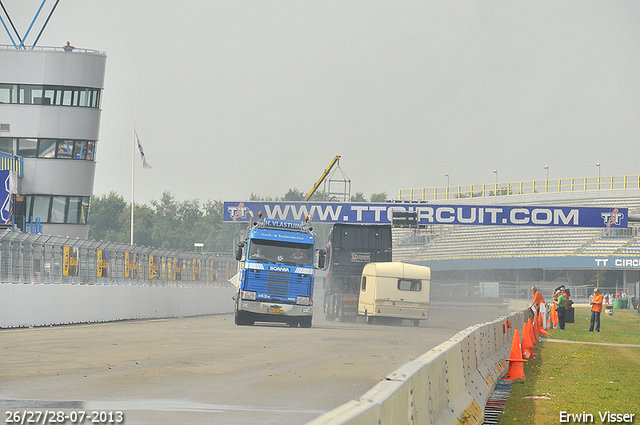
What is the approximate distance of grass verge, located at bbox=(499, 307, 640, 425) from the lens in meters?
10.8

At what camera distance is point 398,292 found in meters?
34.2

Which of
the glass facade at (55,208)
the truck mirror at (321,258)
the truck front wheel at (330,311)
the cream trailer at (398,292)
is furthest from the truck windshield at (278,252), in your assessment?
the glass facade at (55,208)

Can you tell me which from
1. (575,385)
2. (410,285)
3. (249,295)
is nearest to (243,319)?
(249,295)

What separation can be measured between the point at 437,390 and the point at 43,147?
4635cm

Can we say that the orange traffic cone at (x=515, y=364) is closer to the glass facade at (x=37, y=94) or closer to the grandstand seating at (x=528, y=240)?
the glass facade at (x=37, y=94)

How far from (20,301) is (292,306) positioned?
28.6 feet

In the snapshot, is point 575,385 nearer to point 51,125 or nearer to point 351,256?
point 351,256

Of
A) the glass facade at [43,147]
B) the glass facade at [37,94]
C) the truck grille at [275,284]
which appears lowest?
the truck grille at [275,284]

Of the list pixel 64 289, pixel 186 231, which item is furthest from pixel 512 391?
pixel 186 231

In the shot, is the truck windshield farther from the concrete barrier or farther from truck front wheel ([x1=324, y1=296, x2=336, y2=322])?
truck front wheel ([x1=324, y1=296, x2=336, y2=322])

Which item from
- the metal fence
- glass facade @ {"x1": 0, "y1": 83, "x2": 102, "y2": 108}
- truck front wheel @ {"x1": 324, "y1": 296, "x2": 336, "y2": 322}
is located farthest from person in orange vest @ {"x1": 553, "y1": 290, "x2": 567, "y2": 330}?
glass facade @ {"x1": 0, "y1": 83, "x2": 102, "y2": 108}

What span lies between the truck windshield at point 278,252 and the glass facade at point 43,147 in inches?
1060

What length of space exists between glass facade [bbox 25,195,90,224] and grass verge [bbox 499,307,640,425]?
117 feet

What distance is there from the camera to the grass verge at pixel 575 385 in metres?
10.8
